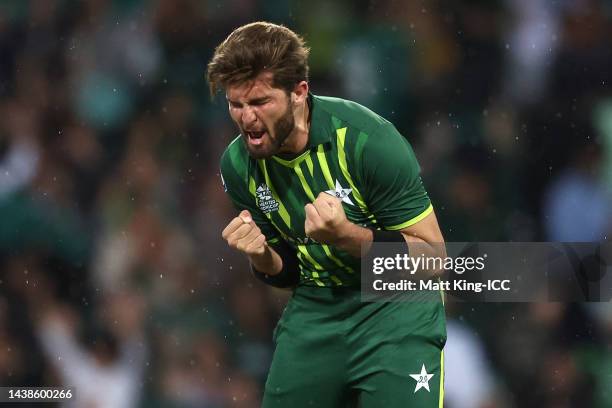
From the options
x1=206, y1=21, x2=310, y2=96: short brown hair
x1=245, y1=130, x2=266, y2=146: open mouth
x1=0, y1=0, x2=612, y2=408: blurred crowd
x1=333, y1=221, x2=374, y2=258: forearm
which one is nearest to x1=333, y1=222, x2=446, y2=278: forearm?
x1=333, y1=221, x2=374, y2=258: forearm

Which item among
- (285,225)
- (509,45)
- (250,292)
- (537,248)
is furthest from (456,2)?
(285,225)

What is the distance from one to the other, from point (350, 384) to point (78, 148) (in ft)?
10.3

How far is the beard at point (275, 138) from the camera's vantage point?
12.0 feet

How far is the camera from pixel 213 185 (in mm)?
6352

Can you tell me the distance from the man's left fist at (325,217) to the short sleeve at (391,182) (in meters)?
0.26

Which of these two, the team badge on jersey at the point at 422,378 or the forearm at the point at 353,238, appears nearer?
the forearm at the point at 353,238

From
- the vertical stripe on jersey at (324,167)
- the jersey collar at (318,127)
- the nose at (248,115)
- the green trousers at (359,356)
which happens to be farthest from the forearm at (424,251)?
the nose at (248,115)

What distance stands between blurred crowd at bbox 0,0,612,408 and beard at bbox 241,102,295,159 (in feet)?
7.97

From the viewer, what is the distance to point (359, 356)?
3.77 meters

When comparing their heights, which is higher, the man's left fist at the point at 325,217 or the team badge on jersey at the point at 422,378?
the man's left fist at the point at 325,217

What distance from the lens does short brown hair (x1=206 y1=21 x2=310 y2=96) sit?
142 inches

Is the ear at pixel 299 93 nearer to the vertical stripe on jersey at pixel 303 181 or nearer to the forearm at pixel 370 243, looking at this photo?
the vertical stripe on jersey at pixel 303 181

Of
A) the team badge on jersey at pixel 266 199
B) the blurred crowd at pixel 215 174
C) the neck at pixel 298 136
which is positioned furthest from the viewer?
the blurred crowd at pixel 215 174

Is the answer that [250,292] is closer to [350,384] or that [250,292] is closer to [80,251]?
[80,251]
